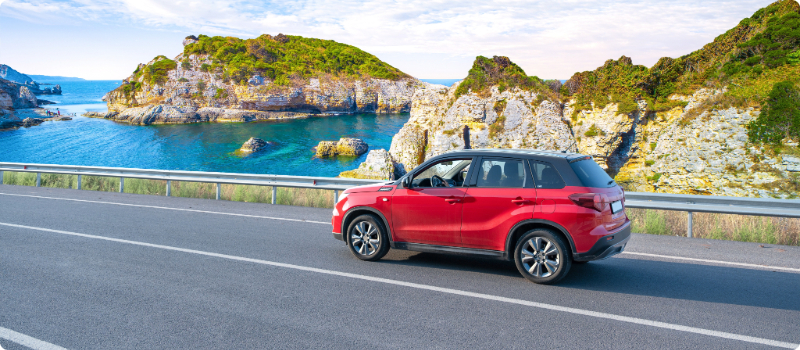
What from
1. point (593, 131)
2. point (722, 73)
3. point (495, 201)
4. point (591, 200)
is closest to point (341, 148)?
point (593, 131)

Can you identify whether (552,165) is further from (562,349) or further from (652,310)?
(562,349)

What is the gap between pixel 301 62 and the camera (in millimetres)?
112188

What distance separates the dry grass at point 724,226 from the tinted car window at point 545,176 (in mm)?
4684

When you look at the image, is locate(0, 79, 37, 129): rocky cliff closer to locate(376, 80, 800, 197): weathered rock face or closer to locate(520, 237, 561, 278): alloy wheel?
locate(376, 80, 800, 197): weathered rock face

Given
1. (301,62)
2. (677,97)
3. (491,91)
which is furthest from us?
(301,62)

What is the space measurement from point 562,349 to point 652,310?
1.57 meters

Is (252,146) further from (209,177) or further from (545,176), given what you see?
(545,176)

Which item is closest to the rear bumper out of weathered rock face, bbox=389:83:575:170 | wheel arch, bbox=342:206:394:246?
wheel arch, bbox=342:206:394:246

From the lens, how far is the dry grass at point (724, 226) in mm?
8328

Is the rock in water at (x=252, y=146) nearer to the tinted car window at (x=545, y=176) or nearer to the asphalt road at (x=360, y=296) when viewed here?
the asphalt road at (x=360, y=296)

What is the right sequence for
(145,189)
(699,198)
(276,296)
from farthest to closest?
(145,189) → (699,198) → (276,296)

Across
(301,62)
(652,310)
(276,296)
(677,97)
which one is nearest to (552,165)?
(652,310)

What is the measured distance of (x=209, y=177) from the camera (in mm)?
14336

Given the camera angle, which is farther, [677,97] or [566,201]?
[677,97]
